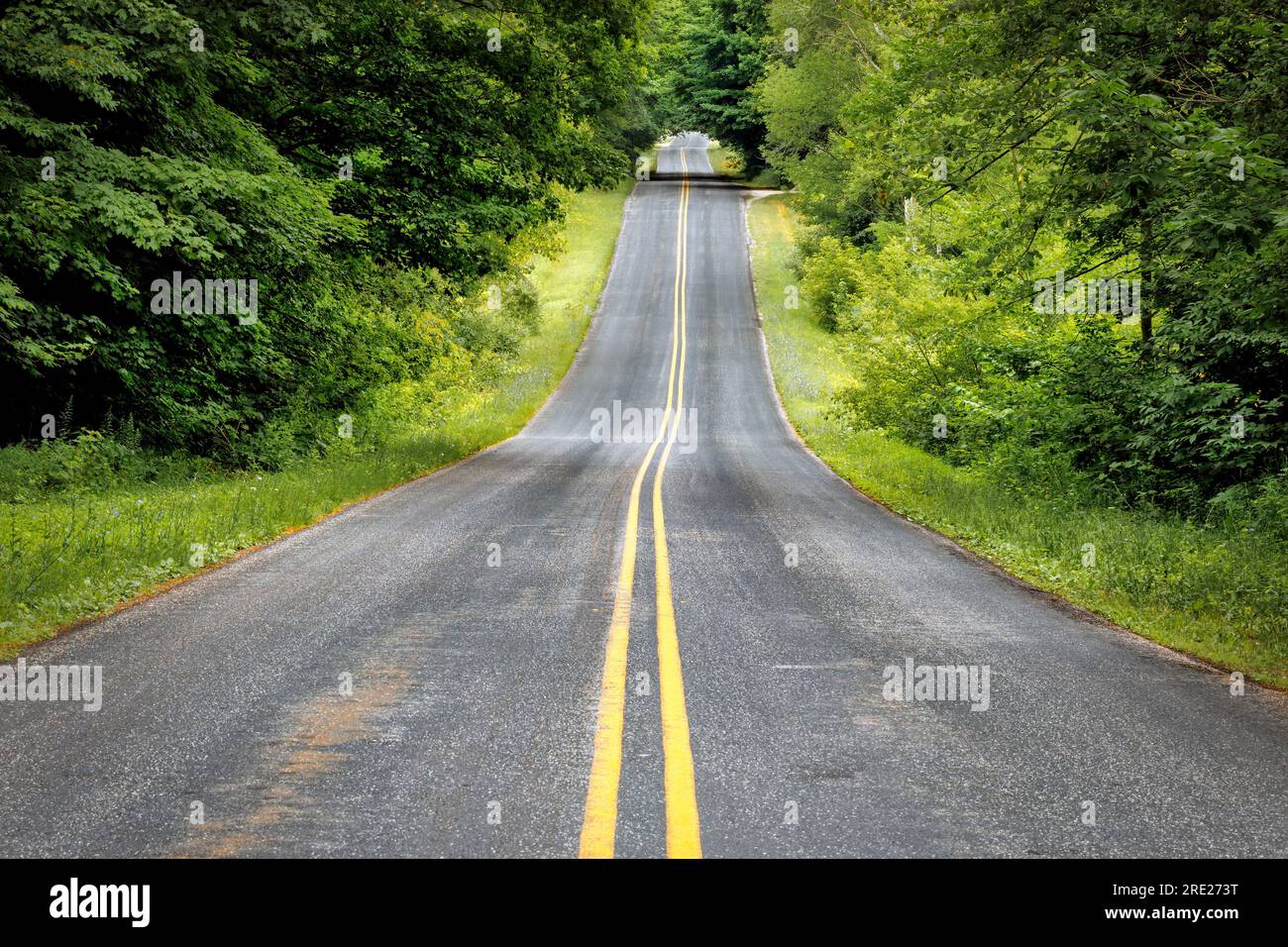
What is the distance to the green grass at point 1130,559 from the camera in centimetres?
814

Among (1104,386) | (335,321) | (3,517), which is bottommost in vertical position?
(3,517)

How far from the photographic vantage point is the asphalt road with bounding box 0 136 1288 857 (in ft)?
13.8

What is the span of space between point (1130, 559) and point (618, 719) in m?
6.97

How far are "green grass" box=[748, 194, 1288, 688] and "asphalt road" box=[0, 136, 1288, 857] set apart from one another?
494 mm

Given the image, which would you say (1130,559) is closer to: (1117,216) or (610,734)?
(1117,216)

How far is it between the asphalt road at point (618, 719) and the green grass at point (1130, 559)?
0.49 meters

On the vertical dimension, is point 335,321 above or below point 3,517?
above

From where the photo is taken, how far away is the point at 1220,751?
538cm

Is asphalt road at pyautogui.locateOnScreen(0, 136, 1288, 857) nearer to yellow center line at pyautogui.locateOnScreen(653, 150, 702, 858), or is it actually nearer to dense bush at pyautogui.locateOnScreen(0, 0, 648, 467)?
yellow center line at pyautogui.locateOnScreen(653, 150, 702, 858)

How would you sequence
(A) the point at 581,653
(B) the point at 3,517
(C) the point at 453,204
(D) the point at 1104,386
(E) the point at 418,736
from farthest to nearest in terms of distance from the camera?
(C) the point at 453,204, (D) the point at 1104,386, (B) the point at 3,517, (A) the point at 581,653, (E) the point at 418,736

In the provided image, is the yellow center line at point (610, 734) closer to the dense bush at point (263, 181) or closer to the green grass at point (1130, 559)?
the green grass at point (1130, 559)

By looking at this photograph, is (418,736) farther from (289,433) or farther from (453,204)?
(453,204)
